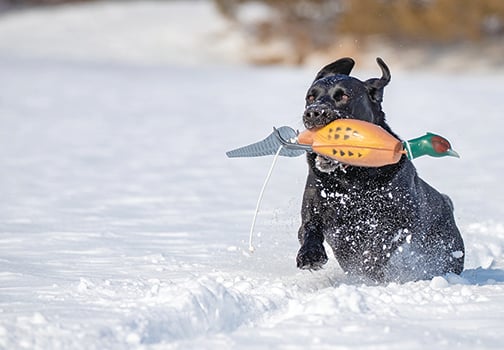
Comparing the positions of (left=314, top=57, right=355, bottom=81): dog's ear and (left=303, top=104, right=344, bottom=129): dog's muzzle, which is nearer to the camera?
(left=303, top=104, right=344, bottom=129): dog's muzzle

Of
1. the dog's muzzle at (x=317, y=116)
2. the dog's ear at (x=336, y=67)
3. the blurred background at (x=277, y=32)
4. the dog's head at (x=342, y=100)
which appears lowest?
the dog's muzzle at (x=317, y=116)

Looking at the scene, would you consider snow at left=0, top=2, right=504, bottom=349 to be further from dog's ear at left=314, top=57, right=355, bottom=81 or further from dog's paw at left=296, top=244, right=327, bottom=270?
dog's ear at left=314, top=57, right=355, bottom=81

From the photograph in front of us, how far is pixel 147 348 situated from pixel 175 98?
42.7 feet

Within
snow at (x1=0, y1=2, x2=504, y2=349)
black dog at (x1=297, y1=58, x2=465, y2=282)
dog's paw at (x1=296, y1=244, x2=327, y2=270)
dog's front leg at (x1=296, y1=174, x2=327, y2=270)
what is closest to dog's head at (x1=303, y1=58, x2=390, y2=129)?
black dog at (x1=297, y1=58, x2=465, y2=282)

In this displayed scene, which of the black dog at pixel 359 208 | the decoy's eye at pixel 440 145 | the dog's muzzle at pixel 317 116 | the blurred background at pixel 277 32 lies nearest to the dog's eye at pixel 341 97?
the black dog at pixel 359 208

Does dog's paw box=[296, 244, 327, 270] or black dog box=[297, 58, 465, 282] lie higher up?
black dog box=[297, 58, 465, 282]

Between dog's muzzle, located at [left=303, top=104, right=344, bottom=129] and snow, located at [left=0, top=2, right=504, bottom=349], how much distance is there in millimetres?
757

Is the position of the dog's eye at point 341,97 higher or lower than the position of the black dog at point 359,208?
higher

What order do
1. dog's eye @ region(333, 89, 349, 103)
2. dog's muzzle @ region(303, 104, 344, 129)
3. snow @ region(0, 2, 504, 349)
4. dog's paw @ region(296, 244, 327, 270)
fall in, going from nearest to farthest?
1. snow @ region(0, 2, 504, 349)
2. dog's paw @ region(296, 244, 327, 270)
3. dog's muzzle @ region(303, 104, 344, 129)
4. dog's eye @ region(333, 89, 349, 103)

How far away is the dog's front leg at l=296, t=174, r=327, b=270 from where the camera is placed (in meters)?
4.30

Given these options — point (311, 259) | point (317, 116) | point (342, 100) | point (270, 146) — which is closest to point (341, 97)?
point (342, 100)

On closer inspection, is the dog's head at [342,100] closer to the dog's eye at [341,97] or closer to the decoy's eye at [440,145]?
the dog's eye at [341,97]

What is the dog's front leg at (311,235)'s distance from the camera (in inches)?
169

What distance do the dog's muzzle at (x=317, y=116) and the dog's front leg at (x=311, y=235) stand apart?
315 millimetres
